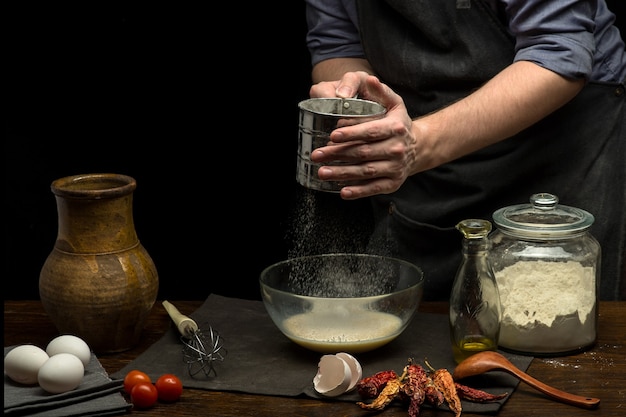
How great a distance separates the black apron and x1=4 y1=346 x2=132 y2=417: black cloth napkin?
102cm

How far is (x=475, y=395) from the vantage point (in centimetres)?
152

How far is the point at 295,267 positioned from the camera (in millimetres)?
1908

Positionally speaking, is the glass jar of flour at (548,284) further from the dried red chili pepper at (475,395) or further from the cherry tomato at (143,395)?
the cherry tomato at (143,395)

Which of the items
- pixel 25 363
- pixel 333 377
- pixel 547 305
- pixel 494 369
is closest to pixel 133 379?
pixel 25 363

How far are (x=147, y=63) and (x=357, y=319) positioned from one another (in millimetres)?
1408

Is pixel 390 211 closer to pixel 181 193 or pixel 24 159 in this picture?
pixel 181 193

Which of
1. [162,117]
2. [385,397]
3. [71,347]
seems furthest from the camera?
[162,117]

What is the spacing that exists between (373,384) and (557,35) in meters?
0.89

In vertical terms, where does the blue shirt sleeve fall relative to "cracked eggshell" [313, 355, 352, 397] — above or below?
above

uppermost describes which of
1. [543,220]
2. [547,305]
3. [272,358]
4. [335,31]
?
[335,31]

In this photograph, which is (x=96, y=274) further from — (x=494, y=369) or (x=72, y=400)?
(x=494, y=369)

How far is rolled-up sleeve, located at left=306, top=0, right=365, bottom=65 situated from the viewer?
2.42 meters

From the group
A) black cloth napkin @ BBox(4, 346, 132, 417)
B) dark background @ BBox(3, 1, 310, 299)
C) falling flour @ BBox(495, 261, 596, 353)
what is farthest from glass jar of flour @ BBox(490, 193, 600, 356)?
dark background @ BBox(3, 1, 310, 299)

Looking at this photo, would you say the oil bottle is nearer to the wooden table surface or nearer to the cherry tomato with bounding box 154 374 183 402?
the wooden table surface
